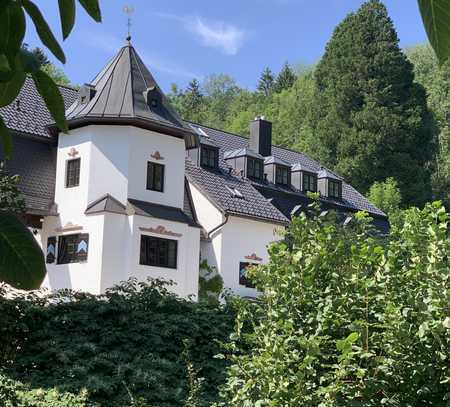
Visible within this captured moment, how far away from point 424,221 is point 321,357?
3.61 feet

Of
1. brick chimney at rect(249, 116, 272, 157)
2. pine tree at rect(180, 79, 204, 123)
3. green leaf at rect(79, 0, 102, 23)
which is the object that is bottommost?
green leaf at rect(79, 0, 102, 23)

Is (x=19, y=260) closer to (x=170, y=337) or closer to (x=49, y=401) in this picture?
(x=49, y=401)

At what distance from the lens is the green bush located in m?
9.11

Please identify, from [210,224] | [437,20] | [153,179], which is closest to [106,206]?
[153,179]

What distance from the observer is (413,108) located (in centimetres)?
3994

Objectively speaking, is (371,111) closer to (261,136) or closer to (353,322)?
(261,136)

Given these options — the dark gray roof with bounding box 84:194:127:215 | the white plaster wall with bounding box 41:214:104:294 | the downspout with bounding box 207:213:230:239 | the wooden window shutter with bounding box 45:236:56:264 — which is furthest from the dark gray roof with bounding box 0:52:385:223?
the white plaster wall with bounding box 41:214:104:294

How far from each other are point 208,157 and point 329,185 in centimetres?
693

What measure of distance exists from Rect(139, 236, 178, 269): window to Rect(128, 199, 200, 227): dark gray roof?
2.05 feet

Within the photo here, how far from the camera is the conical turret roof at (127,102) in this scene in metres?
20.3

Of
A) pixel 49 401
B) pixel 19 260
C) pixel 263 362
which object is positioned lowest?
pixel 49 401

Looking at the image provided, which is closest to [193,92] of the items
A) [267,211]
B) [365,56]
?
[365,56]

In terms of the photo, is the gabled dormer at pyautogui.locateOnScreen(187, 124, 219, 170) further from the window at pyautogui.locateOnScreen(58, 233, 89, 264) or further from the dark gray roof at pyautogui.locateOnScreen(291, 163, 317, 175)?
the window at pyautogui.locateOnScreen(58, 233, 89, 264)

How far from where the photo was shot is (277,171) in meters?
28.9
